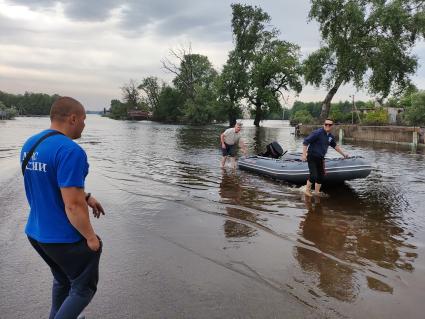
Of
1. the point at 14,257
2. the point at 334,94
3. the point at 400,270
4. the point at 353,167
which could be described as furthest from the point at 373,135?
the point at 14,257

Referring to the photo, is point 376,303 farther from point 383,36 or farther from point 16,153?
point 383,36

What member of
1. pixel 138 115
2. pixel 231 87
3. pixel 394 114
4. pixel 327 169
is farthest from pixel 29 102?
pixel 327 169

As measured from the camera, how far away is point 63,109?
2840 millimetres

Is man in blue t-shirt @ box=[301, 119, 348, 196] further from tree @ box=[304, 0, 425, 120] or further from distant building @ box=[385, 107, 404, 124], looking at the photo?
distant building @ box=[385, 107, 404, 124]

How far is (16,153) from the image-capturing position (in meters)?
16.8

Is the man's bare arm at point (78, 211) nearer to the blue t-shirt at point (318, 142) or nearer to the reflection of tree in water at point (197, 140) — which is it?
the blue t-shirt at point (318, 142)

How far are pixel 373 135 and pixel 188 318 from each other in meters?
32.0

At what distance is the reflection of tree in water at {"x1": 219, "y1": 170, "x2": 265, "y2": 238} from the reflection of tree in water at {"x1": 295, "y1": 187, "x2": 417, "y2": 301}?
955 mm

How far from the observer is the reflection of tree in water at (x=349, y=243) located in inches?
182

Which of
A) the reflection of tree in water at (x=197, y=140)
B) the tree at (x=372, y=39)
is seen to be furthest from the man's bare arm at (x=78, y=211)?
the tree at (x=372, y=39)

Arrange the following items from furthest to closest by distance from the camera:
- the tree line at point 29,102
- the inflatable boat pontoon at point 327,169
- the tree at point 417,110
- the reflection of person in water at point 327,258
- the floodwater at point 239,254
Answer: the tree line at point 29,102 < the tree at point 417,110 < the inflatable boat pontoon at point 327,169 < the reflection of person in water at point 327,258 < the floodwater at point 239,254

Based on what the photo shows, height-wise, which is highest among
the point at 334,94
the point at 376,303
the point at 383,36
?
the point at 383,36

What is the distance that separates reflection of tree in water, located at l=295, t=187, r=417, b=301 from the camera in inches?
182

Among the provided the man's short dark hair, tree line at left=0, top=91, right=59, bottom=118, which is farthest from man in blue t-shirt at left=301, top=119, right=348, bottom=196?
tree line at left=0, top=91, right=59, bottom=118
